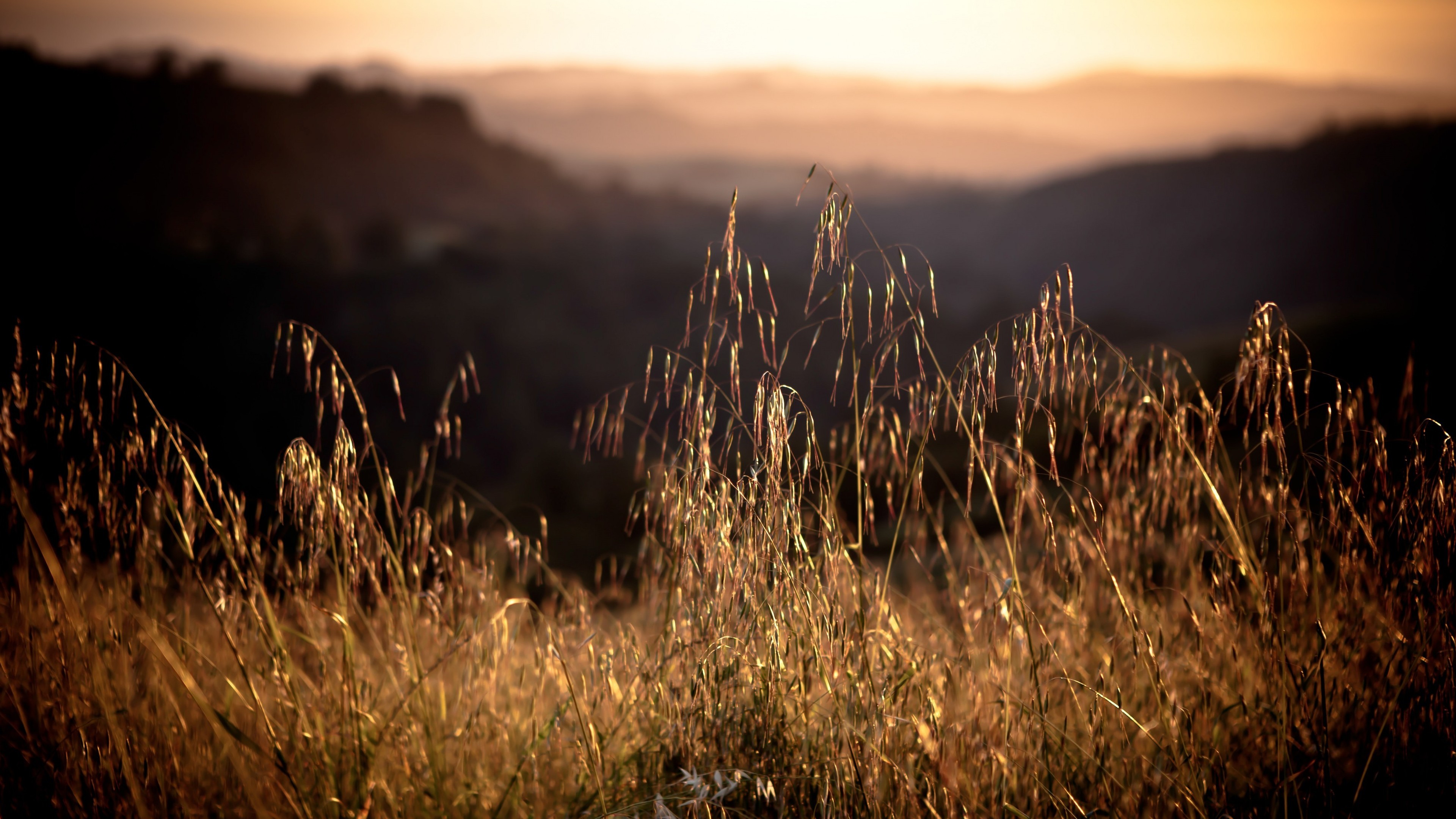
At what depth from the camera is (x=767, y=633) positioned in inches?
51.0

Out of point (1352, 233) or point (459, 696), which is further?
point (1352, 233)

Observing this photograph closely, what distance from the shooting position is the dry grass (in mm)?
1247

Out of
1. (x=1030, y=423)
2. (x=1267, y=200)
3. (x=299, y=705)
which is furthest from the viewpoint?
(x=1267, y=200)

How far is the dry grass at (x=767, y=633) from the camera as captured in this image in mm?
1247

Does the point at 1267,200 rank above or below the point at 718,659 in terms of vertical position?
above

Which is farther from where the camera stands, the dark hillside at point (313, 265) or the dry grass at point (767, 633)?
the dark hillside at point (313, 265)

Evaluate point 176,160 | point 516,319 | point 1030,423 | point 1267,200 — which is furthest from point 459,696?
point 176,160

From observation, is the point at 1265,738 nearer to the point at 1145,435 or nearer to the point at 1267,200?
the point at 1145,435

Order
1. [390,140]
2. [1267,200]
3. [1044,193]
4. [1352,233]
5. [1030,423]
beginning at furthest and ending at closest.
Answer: [390,140] → [1044,193] → [1267,200] → [1352,233] → [1030,423]

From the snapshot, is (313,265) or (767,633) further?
(313,265)

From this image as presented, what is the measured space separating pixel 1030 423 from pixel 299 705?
55.5 inches

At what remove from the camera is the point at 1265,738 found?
1.39 m

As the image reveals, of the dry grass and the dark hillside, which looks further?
the dark hillside

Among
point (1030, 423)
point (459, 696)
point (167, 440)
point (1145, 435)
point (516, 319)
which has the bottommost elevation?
point (516, 319)
